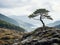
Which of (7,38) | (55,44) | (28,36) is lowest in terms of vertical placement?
(55,44)

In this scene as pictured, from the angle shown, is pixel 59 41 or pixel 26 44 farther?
pixel 26 44

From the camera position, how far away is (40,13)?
130 meters

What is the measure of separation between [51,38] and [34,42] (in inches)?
382

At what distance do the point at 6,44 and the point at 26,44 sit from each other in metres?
51.6

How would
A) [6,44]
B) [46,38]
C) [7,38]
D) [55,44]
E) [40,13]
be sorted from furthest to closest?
[7,38]
[6,44]
[40,13]
[46,38]
[55,44]

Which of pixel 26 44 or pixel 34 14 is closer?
pixel 26 44

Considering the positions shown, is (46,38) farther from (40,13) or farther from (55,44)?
(40,13)

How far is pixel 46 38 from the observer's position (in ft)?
320

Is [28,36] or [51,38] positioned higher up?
[28,36]

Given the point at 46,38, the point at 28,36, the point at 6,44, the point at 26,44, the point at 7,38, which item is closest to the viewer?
the point at 46,38

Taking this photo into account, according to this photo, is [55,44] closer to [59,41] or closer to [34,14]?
[59,41]

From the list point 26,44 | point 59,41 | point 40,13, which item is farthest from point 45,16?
point 59,41

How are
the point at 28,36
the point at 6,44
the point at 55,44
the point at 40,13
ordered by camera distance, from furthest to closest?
the point at 6,44, the point at 40,13, the point at 28,36, the point at 55,44

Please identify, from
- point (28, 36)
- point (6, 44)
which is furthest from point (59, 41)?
point (6, 44)
